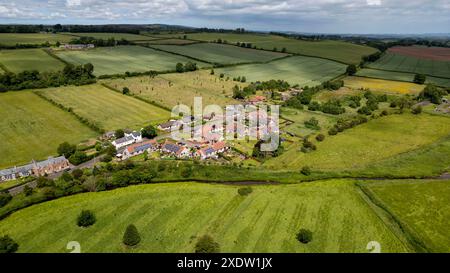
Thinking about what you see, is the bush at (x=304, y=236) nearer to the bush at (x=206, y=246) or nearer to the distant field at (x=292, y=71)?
the bush at (x=206, y=246)

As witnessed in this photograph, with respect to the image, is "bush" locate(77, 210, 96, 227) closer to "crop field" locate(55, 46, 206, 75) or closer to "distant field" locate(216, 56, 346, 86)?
"crop field" locate(55, 46, 206, 75)

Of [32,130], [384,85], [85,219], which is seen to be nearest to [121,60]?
[32,130]

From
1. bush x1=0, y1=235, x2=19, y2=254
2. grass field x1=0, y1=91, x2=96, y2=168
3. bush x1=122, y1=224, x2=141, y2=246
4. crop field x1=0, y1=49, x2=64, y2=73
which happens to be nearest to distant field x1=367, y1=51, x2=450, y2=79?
grass field x1=0, y1=91, x2=96, y2=168

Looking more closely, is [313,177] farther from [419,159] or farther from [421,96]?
[421,96]

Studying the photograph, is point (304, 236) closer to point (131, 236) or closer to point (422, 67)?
point (131, 236)

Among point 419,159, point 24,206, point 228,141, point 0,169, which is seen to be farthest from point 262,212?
point 0,169
